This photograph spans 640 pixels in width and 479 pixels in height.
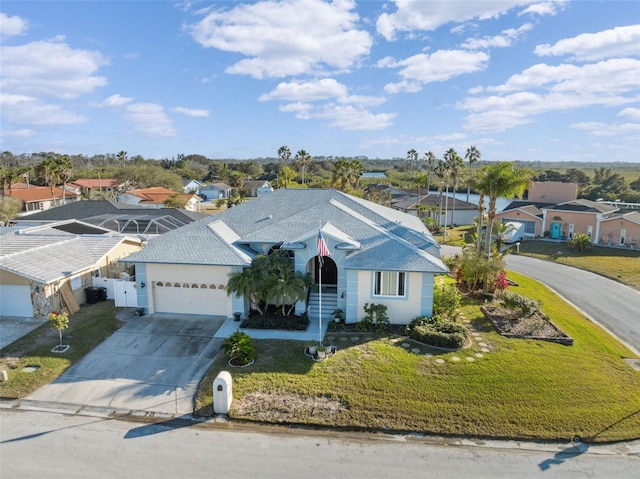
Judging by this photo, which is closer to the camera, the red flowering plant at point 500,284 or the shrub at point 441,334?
the shrub at point 441,334

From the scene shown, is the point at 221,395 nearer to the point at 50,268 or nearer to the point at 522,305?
the point at 50,268

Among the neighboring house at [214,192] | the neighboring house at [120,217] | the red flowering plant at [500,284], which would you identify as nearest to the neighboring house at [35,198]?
the neighboring house at [120,217]

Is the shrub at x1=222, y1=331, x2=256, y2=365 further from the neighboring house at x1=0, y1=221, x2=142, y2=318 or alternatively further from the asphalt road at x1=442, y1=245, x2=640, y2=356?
the asphalt road at x1=442, y1=245, x2=640, y2=356

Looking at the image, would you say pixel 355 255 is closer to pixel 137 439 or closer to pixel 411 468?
pixel 411 468

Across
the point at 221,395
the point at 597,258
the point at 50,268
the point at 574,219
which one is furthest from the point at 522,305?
the point at 574,219

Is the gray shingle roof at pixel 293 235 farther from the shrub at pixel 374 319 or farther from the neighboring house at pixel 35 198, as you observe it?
the neighboring house at pixel 35 198

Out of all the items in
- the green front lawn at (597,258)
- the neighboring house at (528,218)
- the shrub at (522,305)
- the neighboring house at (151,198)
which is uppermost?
the neighboring house at (151,198)
